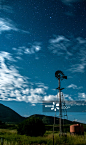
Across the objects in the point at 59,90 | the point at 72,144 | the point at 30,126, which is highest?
the point at 59,90

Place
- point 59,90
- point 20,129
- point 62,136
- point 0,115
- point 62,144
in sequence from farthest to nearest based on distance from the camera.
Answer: point 0,115, point 20,129, point 59,90, point 62,136, point 62,144

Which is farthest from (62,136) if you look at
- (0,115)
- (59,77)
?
(0,115)

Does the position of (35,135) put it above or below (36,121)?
below

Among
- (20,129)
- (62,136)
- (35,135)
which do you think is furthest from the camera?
(20,129)

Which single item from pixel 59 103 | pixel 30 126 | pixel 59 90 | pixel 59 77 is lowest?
pixel 30 126

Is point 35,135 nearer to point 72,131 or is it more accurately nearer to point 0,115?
point 72,131

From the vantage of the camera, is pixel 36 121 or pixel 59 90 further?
pixel 36 121

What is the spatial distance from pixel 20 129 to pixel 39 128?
5.08m

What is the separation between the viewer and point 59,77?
27.8m

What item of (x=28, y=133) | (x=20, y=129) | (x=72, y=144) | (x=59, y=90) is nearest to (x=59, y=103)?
(x=59, y=90)

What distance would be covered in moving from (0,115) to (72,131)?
587ft

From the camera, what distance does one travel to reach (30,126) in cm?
2950

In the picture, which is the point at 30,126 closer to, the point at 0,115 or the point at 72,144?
the point at 72,144

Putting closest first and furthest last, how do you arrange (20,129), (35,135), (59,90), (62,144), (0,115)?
(62,144) < (59,90) < (35,135) < (20,129) < (0,115)
